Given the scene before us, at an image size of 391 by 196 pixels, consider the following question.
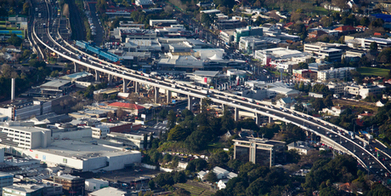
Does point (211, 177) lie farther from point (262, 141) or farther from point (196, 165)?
point (262, 141)

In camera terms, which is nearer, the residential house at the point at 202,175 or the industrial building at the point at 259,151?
the residential house at the point at 202,175

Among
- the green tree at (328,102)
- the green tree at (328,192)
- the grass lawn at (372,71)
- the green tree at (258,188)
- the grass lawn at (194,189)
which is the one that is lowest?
the grass lawn at (194,189)

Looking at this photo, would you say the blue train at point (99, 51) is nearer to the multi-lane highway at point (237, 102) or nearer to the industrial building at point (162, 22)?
the multi-lane highway at point (237, 102)

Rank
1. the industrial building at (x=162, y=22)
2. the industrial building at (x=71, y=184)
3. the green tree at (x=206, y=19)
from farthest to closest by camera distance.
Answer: the green tree at (x=206, y=19)
the industrial building at (x=162, y=22)
the industrial building at (x=71, y=184)

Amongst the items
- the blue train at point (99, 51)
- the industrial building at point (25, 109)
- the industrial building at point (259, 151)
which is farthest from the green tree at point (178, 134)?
the blue train at point (99, 51)

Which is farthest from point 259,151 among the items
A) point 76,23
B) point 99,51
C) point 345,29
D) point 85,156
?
point 76,23

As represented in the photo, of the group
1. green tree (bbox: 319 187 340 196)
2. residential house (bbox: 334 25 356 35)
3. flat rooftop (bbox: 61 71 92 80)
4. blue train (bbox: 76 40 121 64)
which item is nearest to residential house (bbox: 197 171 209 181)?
green tree (bbox: 319 187 340 196)
